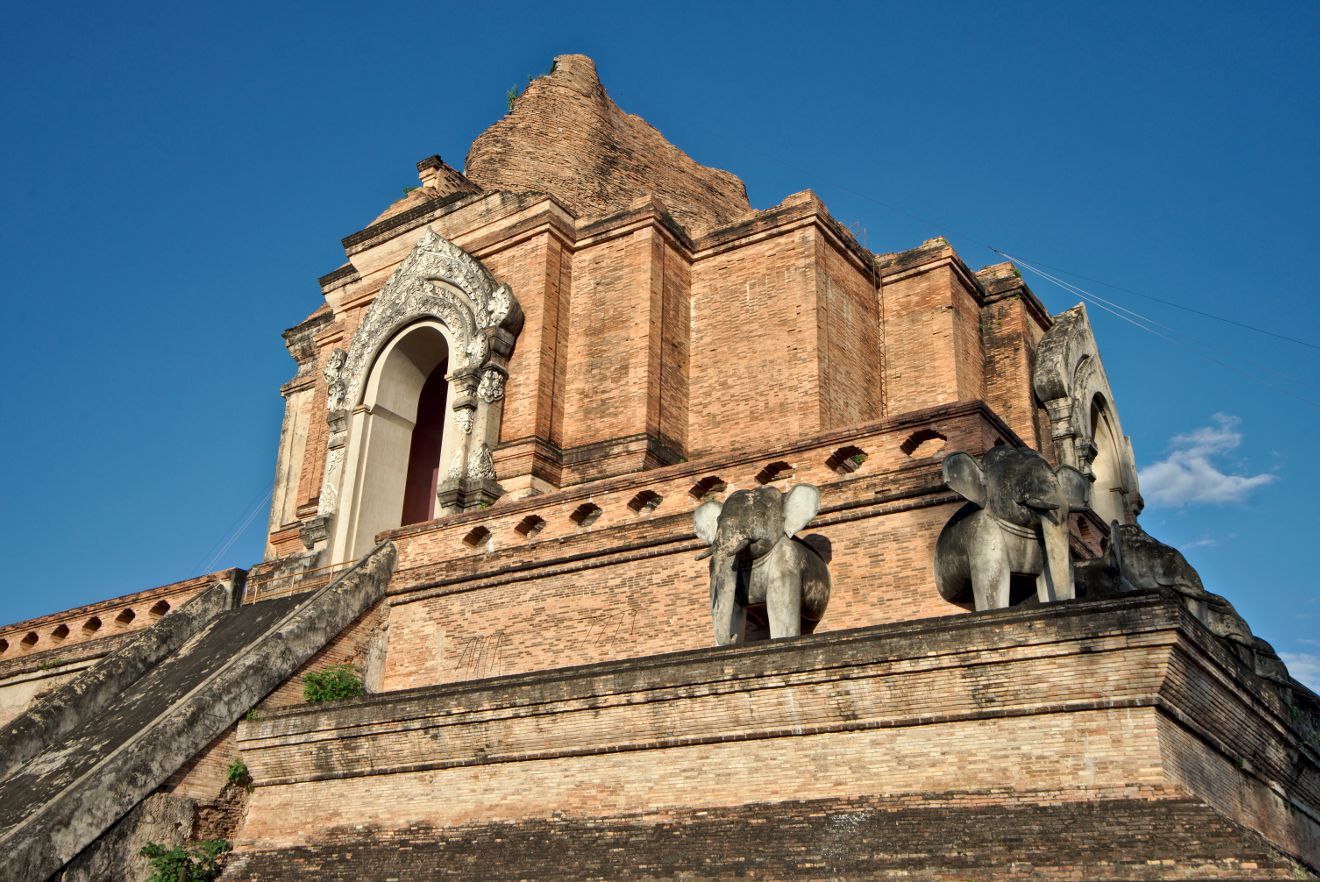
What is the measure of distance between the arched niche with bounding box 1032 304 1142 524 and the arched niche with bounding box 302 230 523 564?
672 cm

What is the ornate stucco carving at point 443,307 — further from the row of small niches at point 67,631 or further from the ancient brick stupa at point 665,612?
the row of small niches at point 67,631

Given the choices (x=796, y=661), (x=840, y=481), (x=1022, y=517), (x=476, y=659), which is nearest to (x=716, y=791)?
(x=796, y=661)

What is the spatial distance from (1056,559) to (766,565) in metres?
1.99

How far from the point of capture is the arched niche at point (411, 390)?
15.6 meters

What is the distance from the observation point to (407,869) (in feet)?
29.4

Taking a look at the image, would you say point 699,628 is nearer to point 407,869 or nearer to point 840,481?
point 840,481

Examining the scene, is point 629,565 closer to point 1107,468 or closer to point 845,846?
point 845,846

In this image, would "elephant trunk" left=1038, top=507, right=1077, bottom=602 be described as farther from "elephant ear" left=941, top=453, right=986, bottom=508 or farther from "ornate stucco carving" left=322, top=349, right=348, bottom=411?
"ornate stucco carving" left=322, top=349, right=348, bottom=411

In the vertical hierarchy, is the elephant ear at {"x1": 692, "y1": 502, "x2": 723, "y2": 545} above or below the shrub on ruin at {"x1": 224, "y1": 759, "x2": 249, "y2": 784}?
above

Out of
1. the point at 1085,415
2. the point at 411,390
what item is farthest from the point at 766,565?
the point at 411,390

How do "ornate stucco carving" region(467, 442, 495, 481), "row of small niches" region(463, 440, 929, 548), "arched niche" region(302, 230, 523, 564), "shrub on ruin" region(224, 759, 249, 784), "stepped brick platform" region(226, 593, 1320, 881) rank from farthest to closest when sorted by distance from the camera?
"arched niche" region(302, 230, 523, 564), "ornate stucco carving" region(467, 442, 495, 481), "row of small niches" region(463, 440, 929, 548), "shrub on ruin" region(224, 759, 249, 784), "stepped brick platform" region(226, 593, 1320, 881)

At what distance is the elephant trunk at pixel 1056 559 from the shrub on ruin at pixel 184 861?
623cm

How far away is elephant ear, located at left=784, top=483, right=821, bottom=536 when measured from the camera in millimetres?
9477

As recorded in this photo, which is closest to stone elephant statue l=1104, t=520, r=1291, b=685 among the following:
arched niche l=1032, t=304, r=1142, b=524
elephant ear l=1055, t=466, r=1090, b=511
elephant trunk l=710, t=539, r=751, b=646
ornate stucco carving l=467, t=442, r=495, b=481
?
elephant ear l=1055, t=466, r=1090, b=511
